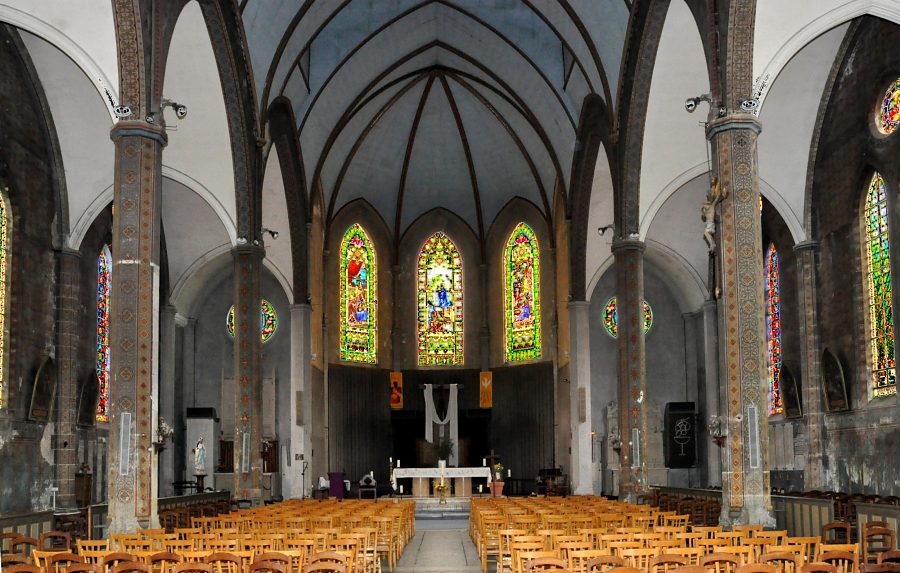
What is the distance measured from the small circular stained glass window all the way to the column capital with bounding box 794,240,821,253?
3.79 meters

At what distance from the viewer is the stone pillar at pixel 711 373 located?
34.3 meters

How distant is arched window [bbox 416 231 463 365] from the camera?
136ft

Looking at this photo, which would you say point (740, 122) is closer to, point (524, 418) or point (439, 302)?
point (524, 418)

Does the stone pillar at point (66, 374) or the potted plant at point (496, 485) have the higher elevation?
the stone pillar at point (66, 374)

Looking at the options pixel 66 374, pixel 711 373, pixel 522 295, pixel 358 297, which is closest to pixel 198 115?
pixel 66 374

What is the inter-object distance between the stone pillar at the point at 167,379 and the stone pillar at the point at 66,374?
8289 millimetres

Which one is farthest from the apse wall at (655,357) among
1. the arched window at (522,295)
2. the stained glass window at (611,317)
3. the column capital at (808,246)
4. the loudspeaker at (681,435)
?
the column capital at (808,246)

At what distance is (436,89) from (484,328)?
9.56 m

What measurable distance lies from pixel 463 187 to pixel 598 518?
87.1 ft

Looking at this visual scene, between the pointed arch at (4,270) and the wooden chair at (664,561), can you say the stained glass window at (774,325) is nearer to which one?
the pointed arch at (4,270)

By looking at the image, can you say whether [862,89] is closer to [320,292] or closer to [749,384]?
[749,384]

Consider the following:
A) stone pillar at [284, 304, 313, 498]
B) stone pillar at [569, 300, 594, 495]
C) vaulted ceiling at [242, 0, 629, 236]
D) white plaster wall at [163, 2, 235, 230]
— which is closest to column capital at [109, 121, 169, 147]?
white plaster wall at [163, 2, 235, 230]

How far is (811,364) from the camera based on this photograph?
25219mm

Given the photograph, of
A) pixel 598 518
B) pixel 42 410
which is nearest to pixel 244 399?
pixel 42 410
